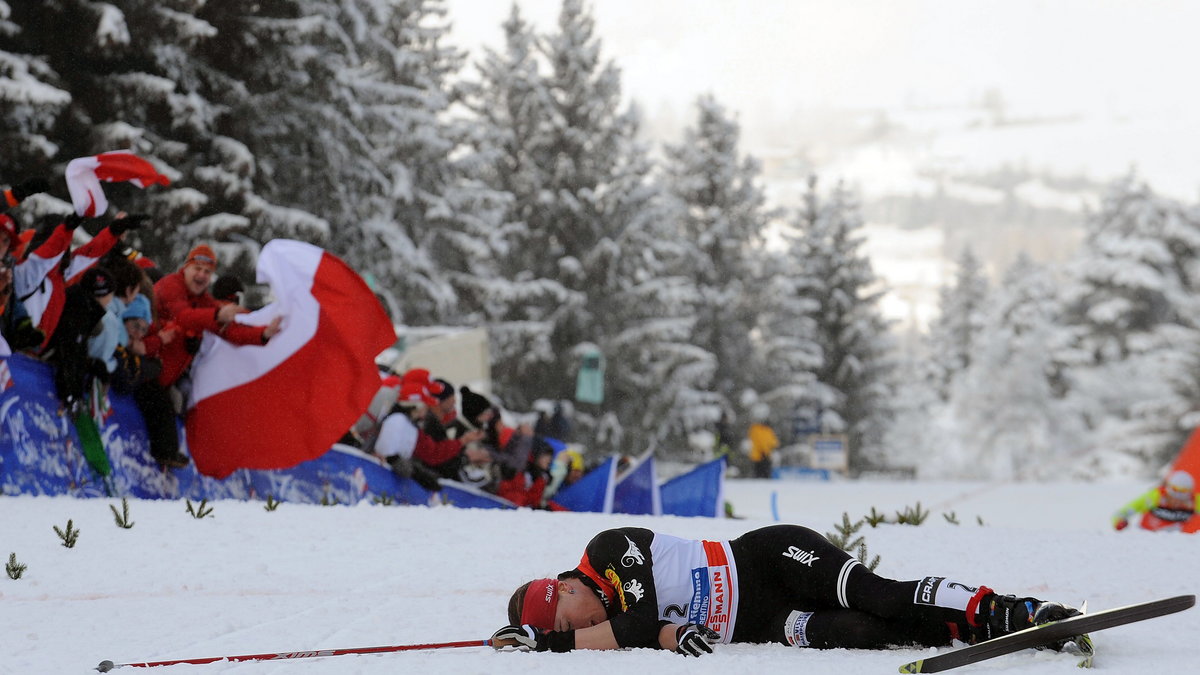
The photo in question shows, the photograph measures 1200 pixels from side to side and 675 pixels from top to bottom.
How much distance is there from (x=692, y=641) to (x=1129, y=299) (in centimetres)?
4671

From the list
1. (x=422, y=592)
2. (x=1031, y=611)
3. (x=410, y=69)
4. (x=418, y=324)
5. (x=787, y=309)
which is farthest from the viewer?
(x=787, y=309)

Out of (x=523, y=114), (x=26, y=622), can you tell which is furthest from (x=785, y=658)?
(x=523, y=114)

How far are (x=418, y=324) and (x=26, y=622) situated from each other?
24.2 m

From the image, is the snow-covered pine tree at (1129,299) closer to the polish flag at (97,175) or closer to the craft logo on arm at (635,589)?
the polish flag at (97,175)

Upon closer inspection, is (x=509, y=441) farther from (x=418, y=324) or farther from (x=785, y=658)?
(x=418, y=324)

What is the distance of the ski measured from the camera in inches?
144

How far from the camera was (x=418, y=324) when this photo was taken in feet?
93.3

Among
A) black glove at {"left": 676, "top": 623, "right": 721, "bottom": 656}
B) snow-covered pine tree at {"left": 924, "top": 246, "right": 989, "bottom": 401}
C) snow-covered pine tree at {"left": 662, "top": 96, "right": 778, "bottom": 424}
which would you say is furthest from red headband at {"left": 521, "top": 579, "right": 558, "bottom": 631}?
snow-covered pine tree at {"left": 924, "top": 246, "right": 989, "bottom": 401}

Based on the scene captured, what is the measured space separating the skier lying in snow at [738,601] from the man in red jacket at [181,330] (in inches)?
168

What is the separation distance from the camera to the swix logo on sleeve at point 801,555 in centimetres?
440

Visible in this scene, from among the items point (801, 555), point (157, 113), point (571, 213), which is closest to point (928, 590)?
point (801, 555)

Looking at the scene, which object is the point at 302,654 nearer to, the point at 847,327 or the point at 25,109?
the point at 25,109

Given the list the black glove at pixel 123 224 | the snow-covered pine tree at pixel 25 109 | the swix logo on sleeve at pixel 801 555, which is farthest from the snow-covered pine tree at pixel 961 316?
the swix logo on sleeve at pixel 801 555

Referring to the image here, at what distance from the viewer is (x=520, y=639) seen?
408 centimetres
